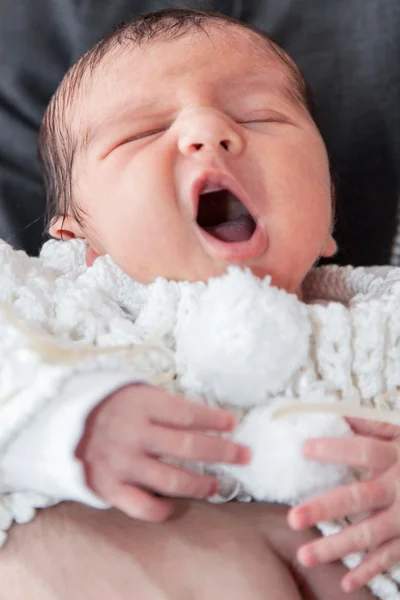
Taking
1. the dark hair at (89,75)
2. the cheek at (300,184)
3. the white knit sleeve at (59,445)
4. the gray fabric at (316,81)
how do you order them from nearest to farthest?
1. the white knit sleeve at (59,445)
2. the cheek at (300,184)
3. the dark hair at (89,75)
4. the gray fabric at (316,81)

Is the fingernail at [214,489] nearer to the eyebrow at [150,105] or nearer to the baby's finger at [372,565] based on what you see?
the baby's finger at [372,565]

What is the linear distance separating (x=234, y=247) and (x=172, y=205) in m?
0.09

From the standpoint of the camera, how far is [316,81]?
4.24 ft

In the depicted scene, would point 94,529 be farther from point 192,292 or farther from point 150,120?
point 150,120

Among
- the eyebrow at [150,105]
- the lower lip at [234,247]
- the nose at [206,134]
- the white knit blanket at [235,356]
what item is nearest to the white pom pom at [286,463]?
the white knit blanket at [235,356]

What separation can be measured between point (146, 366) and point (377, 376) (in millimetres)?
288

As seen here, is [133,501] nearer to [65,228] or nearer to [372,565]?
[372,565]

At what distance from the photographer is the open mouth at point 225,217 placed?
895 mm

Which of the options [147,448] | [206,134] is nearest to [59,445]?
[147,448]

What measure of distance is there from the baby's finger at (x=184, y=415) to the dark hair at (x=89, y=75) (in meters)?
0.45

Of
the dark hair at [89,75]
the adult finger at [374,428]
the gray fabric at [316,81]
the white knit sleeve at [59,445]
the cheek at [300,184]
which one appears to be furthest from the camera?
the gray fabric at [316,81]

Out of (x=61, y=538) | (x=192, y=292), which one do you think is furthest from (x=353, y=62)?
(x=61, y=538)

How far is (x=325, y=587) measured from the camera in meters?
0.69

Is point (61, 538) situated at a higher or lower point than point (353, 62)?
lower
